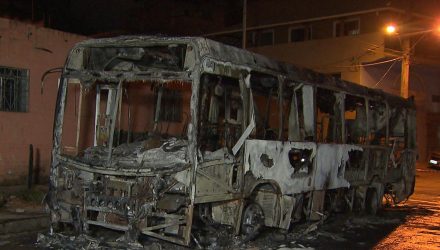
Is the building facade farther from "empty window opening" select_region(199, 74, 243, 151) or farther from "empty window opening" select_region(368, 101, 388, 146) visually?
"empty window opening" select_region(199, 74, 243, 151)

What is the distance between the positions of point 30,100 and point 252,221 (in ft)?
24.3

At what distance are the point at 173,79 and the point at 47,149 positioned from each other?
301 inches

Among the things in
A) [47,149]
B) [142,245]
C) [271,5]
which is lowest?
[142,245]

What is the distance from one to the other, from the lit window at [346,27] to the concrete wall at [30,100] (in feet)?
63.0

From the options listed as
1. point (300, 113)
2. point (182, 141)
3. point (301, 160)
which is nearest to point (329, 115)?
point (300, 113)

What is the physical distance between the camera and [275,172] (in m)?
8.91

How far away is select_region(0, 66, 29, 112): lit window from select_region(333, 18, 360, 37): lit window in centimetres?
2039

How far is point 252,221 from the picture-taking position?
28.8 ft

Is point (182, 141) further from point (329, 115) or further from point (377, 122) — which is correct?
point (377, 122)

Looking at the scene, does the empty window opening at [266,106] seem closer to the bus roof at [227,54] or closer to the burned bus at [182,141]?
the burned bus at [182,141]

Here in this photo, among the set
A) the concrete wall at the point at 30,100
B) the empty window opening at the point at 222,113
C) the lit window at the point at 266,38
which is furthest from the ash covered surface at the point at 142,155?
the lit window at the point at 266,38

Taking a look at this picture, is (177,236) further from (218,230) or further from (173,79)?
(173,79)

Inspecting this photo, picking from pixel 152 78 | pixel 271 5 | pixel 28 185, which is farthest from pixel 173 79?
pixel 271 5

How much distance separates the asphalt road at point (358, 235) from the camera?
8.58 m
